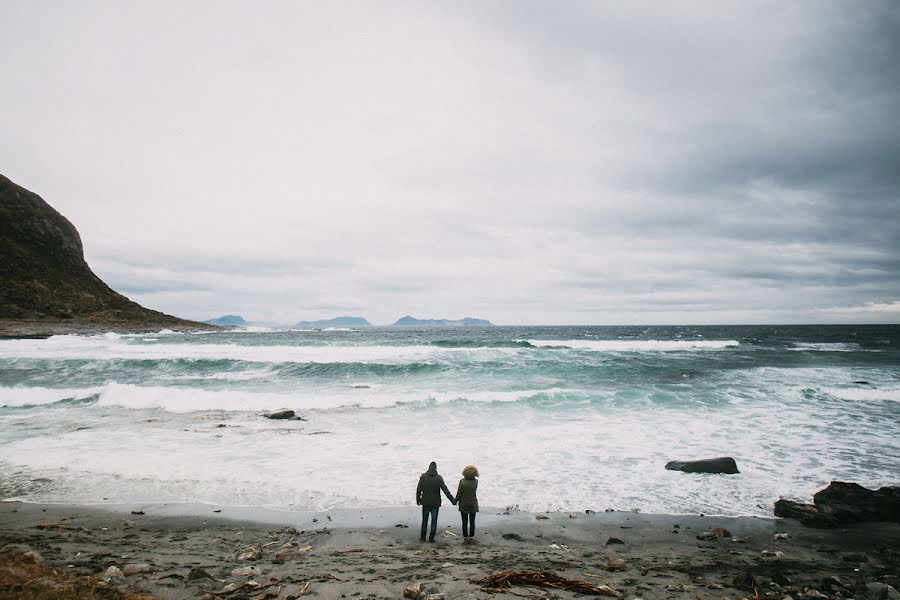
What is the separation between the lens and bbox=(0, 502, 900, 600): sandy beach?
5.45 m

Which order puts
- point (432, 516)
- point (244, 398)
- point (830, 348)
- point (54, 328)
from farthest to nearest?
point (54, 328), point (830, 348), point (244, 398), point (432, 516)

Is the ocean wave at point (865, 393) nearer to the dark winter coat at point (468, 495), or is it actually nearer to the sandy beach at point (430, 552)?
the sandy beach at point (430, 552)

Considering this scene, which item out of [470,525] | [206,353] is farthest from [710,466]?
[206,353]

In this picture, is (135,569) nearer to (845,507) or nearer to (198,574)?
(198,574)

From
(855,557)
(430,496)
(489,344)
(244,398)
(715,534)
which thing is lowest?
(244,398)

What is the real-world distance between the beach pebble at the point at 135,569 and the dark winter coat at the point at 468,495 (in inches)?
183

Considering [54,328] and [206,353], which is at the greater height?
[54,328]

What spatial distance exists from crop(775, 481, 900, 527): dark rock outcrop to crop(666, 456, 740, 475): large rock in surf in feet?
7.20

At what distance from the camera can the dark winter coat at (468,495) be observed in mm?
7453

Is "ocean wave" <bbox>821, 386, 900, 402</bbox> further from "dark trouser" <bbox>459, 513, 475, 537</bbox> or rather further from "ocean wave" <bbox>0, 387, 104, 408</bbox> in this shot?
Answer: "ocean wave" <bbox>0, 387, 104, 408</bbox>

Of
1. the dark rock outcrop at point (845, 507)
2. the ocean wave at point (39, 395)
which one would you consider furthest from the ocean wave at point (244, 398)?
the dark rock outcrop at point (845, 507)

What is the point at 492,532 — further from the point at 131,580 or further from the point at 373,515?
the point at 131,580

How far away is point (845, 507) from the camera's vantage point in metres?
8.20

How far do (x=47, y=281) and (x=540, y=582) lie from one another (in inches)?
3494
